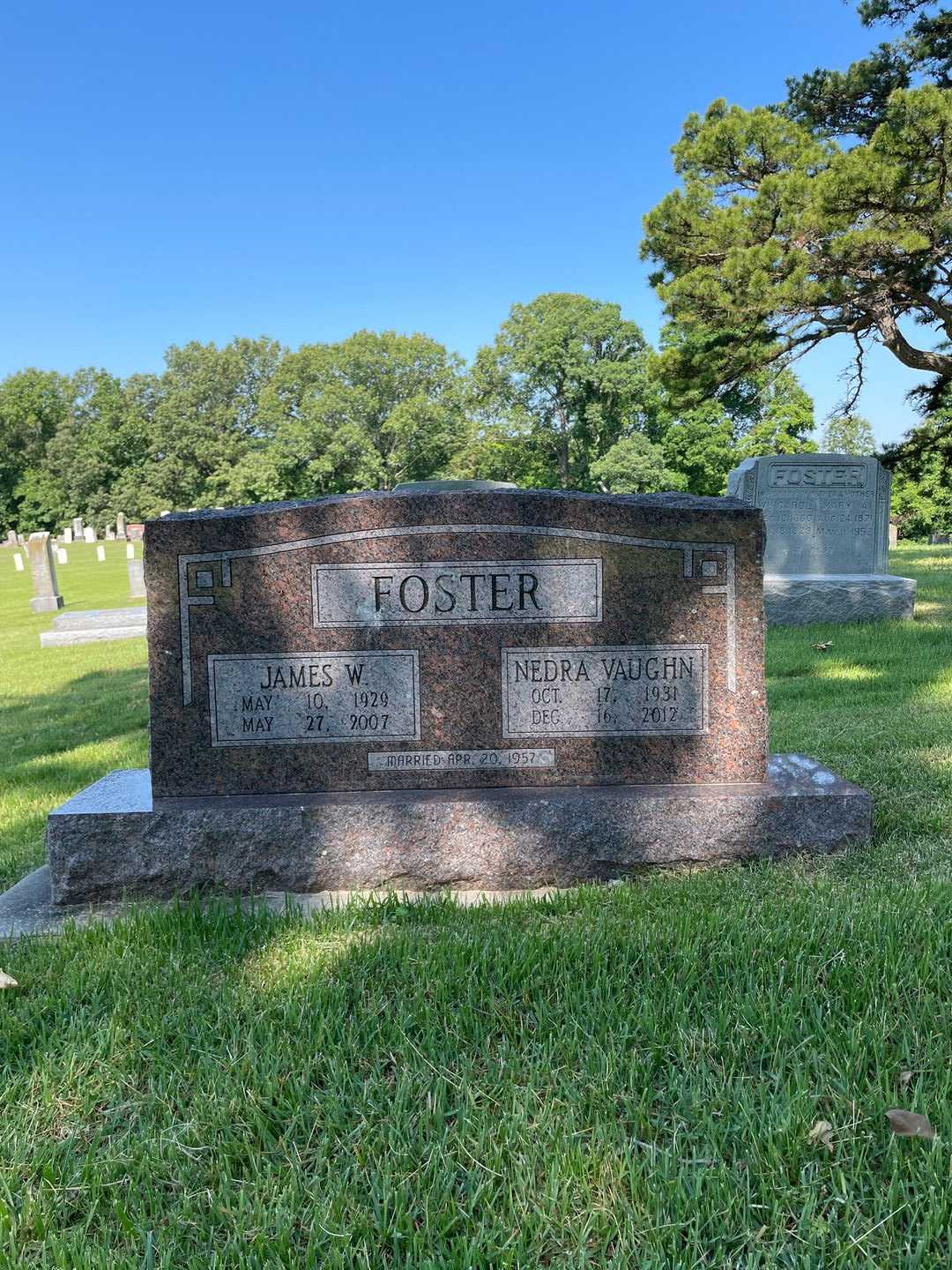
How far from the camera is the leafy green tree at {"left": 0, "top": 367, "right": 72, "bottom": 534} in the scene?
64.6 meters

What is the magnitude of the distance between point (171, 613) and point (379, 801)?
1.15 m

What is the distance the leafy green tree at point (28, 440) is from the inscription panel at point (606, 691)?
218ft

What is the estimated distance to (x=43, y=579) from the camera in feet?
65.6

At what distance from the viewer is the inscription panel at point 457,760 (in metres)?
3.72

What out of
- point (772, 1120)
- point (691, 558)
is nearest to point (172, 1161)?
point (772, 1120)

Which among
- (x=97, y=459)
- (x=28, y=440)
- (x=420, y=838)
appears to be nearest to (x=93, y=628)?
(x=420, y=838)

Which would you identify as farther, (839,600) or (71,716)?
(839,600)

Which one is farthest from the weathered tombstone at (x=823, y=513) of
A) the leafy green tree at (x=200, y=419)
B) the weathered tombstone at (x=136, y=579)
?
the leafy green tree at (x=200, y=419)

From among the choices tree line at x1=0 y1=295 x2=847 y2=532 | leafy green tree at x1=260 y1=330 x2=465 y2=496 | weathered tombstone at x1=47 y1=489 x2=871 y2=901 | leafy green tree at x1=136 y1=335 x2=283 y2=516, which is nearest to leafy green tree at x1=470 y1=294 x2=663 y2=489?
tree line at x1=0 y1=295 x2=847 y2=532

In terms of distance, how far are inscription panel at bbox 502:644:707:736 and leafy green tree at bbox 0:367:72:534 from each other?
6659 centimetres

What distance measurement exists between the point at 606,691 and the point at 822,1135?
207 cm

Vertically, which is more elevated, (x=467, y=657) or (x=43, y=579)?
(x=43, y=579)

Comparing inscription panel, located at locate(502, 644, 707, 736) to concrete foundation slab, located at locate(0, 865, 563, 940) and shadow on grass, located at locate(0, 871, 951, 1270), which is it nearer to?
concrete foundation slab, located at locate(0, 865, 563, 940)

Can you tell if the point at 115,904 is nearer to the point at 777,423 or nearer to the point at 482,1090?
the point at 482,1090
